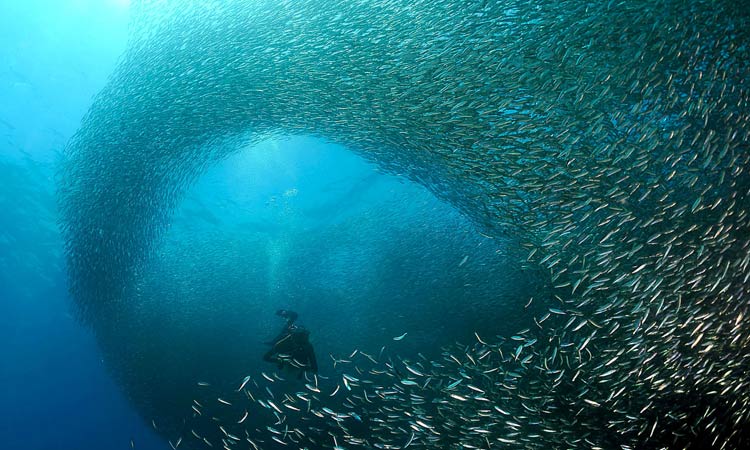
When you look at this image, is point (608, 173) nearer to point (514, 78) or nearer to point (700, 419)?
point (514, 78)

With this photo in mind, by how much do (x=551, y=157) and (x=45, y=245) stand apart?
21538mm

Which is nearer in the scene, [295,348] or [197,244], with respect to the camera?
[295,348]

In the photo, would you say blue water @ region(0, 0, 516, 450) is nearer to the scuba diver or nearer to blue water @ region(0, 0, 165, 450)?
blue water @ region(0, 0, 165, 450)

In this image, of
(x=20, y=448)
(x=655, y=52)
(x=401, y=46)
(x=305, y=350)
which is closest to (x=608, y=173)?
(x=655, y=52)

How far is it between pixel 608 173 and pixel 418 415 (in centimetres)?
461

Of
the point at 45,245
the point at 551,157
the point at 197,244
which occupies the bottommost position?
the point at 197,244

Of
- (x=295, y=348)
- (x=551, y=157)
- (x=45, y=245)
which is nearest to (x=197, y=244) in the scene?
(x=45, y=245)

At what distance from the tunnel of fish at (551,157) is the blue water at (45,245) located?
516 cm

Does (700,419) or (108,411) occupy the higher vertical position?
(700,419)

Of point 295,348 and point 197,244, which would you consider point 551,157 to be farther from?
point 197,244

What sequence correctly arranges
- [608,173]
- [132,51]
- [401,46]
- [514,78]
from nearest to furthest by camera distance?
[608,173] → [514,78] → [401,46] → [132,51]

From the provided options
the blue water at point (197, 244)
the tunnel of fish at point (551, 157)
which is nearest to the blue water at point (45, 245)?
the blue water at point (197, 244)

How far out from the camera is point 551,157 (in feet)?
20.6

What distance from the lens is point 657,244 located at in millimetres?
5805
